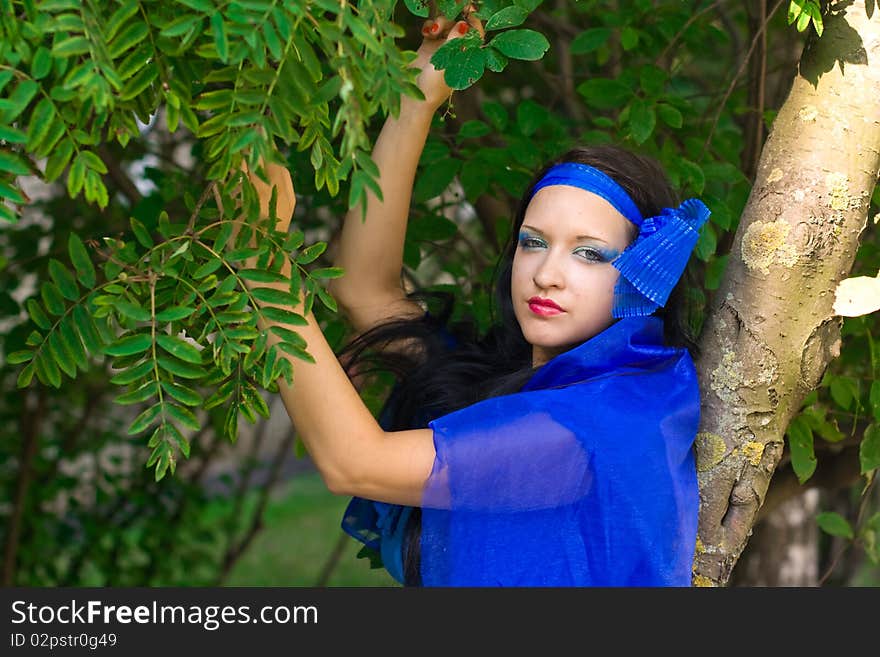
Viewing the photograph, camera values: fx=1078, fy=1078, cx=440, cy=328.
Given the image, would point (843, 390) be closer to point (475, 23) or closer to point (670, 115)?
point (670, 115)

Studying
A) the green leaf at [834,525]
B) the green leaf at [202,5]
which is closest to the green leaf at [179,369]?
the green leaf at [202,5]

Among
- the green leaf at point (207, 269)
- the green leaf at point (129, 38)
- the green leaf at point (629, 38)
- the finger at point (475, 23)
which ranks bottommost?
the green leaf at point (207, 269)

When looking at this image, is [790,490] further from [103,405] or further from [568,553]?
[103,405]

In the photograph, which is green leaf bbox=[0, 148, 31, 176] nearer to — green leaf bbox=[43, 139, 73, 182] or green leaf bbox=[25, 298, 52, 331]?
green leaf bbox=[43, 139, 73, 182]

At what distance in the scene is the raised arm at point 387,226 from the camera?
202 centimetres

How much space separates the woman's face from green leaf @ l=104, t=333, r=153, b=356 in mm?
718

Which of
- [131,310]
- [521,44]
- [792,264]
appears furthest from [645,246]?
[131,310]

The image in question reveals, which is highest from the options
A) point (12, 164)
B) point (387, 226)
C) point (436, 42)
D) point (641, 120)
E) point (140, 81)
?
point (641, 120)

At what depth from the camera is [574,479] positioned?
5.56 feet

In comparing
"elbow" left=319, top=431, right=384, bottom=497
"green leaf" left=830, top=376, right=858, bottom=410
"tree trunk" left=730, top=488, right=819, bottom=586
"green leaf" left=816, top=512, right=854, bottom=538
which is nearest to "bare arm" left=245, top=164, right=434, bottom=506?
"elbow" left=319, top=431, right=384, bottom=497

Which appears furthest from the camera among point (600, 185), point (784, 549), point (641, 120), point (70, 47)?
point (784, 549)

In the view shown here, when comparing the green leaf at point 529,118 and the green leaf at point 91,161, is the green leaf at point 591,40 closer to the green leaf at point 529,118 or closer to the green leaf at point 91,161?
the green leaf at point 529,118

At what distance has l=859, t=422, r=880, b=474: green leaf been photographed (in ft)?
7.23

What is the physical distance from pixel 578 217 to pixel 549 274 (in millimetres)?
116
